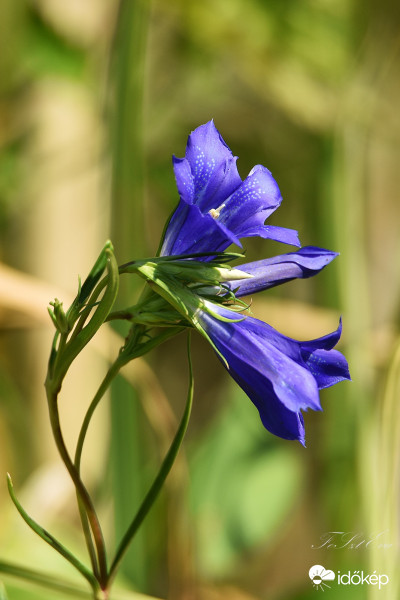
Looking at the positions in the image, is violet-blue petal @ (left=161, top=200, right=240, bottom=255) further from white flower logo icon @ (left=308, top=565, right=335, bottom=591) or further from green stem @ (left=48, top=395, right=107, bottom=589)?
white flower logo icon @ (left=308, top=565, right=335, bottom=591)

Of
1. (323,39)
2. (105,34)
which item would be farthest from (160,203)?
(323,39)

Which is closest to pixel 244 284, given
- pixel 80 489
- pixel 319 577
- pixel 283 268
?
pixel 283 268

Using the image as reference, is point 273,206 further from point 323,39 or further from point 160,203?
point 160,203

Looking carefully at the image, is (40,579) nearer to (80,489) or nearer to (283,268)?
(80,489)

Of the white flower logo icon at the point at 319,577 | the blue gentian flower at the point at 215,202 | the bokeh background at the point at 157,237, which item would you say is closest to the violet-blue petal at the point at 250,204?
the blue gentian flower at the point at 215,202

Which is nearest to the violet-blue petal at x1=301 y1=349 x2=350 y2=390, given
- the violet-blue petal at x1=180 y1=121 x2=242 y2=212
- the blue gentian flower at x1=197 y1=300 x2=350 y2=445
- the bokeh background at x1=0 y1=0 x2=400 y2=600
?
the blue gentian flower at x1=197 y1=300 x2=350 y2=445

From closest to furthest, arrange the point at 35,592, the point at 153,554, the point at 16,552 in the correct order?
1. the point at 35,592
2. the point at 16,552
3. the point at 153,554

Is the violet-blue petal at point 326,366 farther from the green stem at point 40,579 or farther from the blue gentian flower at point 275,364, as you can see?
the green stem at point 40,579
